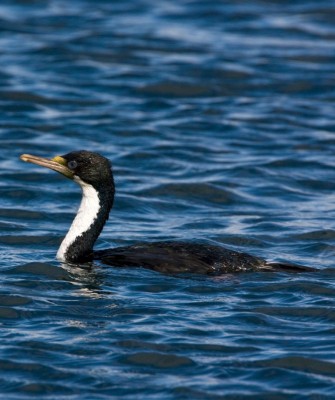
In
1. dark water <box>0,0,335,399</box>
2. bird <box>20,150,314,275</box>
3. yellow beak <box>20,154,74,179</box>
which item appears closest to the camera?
dark water <box>0,0,335,399</box>

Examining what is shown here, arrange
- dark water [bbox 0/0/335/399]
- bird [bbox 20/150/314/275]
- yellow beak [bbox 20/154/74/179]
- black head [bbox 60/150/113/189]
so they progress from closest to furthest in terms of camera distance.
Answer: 1. dark water [bbox 0/0/335/399]
2. bird [bbox 20/150/314/275]
3. black head [bbox 60/150/113/189]
4. yellow beak [bbox 20/154/74/179]

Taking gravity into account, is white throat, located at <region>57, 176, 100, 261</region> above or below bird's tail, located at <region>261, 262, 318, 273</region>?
above

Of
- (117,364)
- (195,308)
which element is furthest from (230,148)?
(117,364)

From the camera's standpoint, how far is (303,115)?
21.0 meters

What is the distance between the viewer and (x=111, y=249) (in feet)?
44.1

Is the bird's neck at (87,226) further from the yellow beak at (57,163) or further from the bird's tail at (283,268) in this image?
the bird's tail at (283,268)

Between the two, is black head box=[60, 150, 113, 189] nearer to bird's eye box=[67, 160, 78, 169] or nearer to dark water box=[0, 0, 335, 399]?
bird's eye box=[67, 160, 78, 169]

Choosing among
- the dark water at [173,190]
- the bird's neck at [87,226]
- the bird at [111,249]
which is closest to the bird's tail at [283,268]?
the bird at [111,249]

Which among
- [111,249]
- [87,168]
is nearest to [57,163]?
[87,168]

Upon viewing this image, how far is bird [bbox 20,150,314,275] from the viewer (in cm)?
1279

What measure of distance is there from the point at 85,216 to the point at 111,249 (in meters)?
0.49

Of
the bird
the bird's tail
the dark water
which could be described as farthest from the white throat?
the bird's tail

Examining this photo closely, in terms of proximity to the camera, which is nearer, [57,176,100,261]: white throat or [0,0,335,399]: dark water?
[0,0,335,399]: dark water

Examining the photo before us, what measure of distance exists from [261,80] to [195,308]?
37.7 feet
